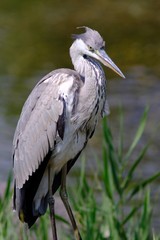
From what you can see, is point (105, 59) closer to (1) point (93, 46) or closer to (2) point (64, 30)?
(1) point (93, 46)

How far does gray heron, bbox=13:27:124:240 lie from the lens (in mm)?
5086

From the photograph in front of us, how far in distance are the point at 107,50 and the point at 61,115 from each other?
263 inches

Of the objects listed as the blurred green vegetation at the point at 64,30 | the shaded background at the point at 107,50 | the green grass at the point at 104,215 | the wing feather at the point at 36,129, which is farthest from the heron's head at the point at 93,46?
the blurred green vegetation at the point at 64,30

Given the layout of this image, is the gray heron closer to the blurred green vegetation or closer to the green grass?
the green grass

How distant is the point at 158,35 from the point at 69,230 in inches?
249

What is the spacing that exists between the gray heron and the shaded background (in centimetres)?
337

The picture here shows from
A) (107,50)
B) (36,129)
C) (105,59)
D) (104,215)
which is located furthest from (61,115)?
(107,50)

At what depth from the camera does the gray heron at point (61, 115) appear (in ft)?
16.7

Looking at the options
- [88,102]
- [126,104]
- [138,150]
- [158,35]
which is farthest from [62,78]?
[158,35]

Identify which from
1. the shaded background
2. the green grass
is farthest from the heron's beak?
the shaded background

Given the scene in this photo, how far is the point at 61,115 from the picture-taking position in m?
5.09

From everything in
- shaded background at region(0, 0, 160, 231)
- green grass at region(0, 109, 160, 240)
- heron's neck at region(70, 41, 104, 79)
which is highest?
heron's neck at region(70, 41, 104, 79)

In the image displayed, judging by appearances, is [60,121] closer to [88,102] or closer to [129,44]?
[88,102]

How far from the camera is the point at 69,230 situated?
6.22m
